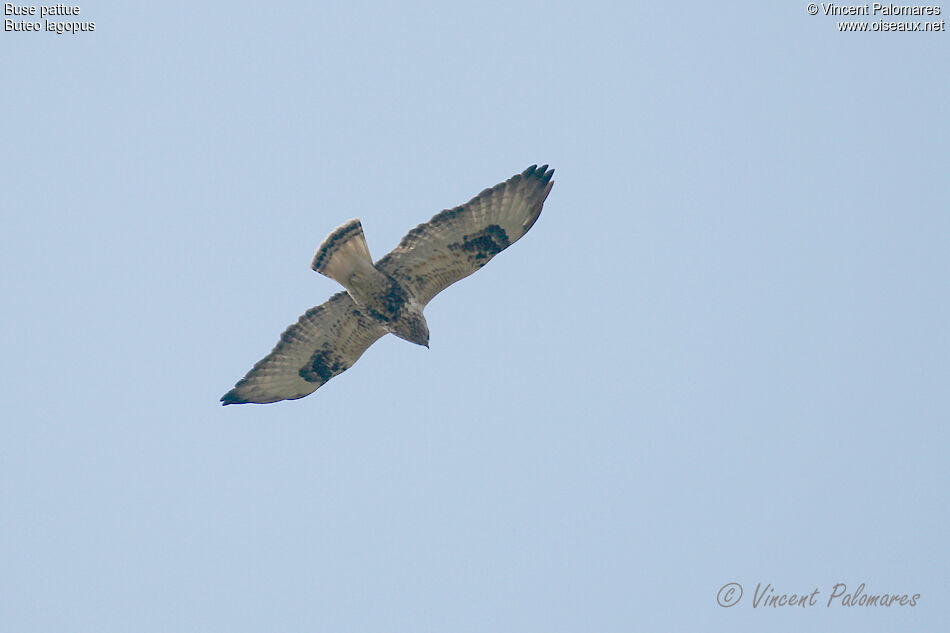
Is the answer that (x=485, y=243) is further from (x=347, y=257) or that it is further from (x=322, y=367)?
(x=322, y=367)

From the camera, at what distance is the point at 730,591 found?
16625 millimetres

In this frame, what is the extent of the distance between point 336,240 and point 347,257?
0.80 ft

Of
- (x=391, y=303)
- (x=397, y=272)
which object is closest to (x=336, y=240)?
(x=397, y=272)

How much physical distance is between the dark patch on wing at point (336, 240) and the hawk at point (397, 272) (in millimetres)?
12

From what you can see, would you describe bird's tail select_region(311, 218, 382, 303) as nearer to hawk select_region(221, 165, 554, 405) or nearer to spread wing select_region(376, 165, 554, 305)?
hawk select_region(221, 165, 554, 405)

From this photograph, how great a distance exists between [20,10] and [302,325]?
8763 millimetres

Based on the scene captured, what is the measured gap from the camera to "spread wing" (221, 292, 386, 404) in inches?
560

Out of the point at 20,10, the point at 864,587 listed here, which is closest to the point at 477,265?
the point at 864,587

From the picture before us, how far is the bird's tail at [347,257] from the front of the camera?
13.5 m

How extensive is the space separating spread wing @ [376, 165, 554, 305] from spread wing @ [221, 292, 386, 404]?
104cm

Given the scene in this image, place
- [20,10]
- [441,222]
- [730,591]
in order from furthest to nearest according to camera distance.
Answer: [20,10] → [730,591] → [441,222]

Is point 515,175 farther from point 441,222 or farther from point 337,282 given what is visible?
point 337,282

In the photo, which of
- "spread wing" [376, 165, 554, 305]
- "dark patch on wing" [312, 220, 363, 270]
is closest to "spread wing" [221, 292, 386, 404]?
"dark patch on wing" [312, 220, 363, 270]

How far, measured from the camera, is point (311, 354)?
47.5 ft
